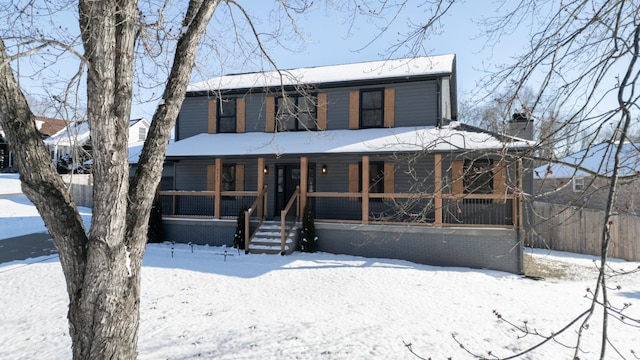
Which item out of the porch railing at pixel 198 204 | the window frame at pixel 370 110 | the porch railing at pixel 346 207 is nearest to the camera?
the porch railing at pixel 346 207

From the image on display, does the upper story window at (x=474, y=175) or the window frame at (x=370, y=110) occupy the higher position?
the window frame at (x=370, y=110)

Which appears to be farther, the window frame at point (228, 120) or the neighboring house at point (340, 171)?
the window frame at point (228, 120)

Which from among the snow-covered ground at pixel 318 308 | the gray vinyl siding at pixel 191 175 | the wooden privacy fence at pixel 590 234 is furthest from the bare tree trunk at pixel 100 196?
the wooden privacy fence at pixel 590 234

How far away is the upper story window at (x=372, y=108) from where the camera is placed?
13.8 m

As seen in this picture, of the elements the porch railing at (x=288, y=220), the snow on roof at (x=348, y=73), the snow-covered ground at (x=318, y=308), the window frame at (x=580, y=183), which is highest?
the snow on roof at (x=348, y=73)

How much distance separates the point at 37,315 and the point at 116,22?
264 inches

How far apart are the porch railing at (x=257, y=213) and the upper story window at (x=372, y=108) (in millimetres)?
Answer: 4766

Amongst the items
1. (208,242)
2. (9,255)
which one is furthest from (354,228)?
(9,255)

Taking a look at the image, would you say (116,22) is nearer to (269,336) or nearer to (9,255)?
(269,336)

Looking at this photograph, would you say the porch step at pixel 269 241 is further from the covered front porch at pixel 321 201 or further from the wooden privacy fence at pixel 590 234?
the wooden privacy fence at pixel 590 234

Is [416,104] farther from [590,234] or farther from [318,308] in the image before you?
[318,308]

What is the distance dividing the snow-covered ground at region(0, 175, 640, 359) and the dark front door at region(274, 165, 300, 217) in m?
3.59

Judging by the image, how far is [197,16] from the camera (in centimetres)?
363

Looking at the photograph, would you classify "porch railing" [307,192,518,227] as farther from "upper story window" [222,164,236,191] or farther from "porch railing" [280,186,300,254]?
"upper story window" [222,164,236,191]
